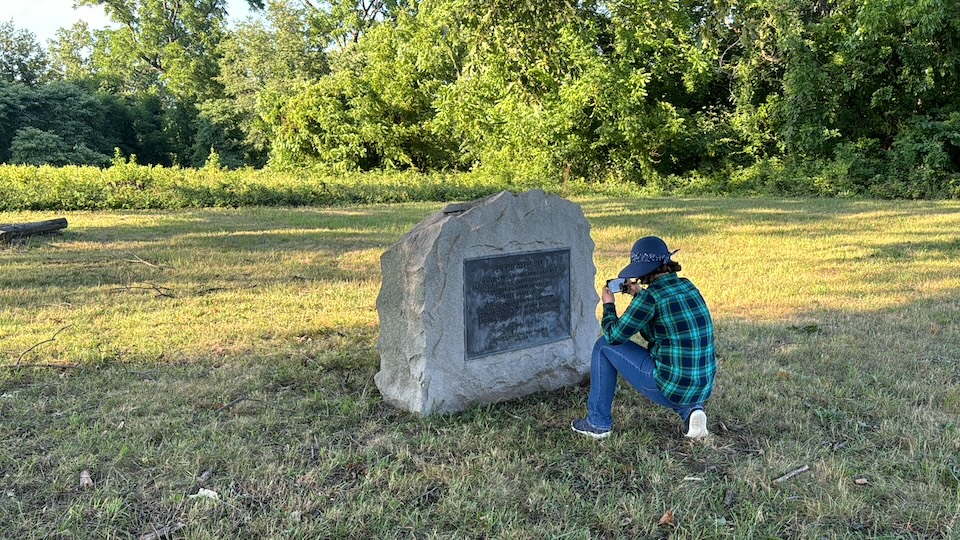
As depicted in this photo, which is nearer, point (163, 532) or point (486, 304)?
point (163, 532)

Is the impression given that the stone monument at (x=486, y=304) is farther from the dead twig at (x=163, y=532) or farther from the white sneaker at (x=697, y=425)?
the dead twig at (x=163, y=532)

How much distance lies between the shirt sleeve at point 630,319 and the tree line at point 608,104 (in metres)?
5.74

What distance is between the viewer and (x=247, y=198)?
59.9 feet

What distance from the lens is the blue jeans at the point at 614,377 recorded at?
362 cm

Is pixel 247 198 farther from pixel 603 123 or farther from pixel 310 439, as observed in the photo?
pixel 310 439

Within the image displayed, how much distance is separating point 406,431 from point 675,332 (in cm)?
157

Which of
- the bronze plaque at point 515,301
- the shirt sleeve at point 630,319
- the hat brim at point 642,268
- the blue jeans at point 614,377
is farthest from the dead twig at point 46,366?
the hat brim at point 642,268

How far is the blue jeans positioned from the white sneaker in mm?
28

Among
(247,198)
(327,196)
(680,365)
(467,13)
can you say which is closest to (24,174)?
(247,198)

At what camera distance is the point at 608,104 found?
76.9ft

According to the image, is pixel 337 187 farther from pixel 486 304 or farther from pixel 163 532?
pixel 163 532

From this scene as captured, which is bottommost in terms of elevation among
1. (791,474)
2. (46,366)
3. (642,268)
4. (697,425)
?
(791,474)

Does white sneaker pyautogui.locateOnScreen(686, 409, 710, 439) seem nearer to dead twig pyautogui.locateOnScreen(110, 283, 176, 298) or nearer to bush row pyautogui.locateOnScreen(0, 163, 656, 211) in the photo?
dead twig pyautogui.locateOnScreen(110, 283, 176, 298)

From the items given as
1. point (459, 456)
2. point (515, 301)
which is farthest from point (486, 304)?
point (459, 456)
